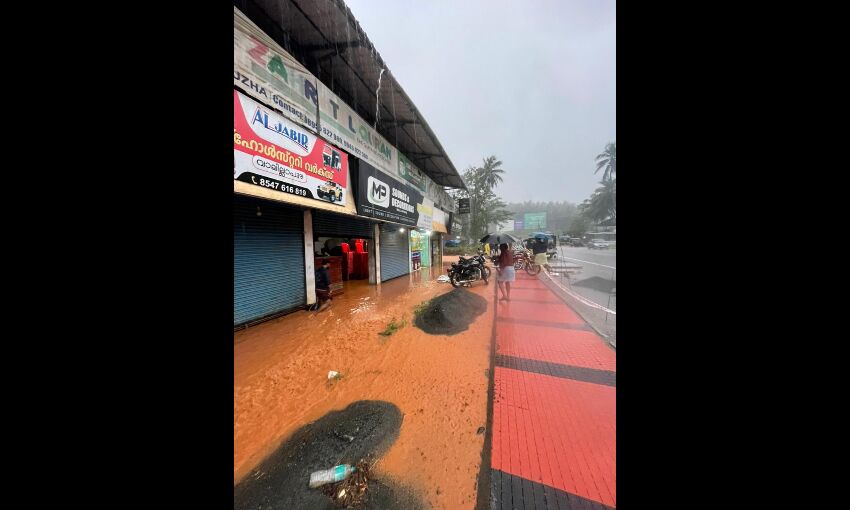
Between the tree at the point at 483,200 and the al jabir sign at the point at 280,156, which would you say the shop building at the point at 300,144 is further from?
the tree at the point at 483,200

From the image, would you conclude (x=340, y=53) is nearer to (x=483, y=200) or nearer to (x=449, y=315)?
(x=449, y=315)

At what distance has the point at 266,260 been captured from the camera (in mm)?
5891

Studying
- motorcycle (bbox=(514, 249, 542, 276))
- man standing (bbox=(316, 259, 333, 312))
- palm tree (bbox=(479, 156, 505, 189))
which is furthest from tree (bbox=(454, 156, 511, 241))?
man standing (bbox=(316, 259, 333, 312))

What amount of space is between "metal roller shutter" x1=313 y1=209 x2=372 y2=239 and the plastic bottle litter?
249 inches

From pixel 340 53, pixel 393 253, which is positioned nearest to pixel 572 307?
pixel 393 253

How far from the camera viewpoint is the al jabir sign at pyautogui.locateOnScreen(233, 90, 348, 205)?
430 centimetres

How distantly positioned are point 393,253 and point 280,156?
6.84m

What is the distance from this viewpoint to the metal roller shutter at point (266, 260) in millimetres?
5383

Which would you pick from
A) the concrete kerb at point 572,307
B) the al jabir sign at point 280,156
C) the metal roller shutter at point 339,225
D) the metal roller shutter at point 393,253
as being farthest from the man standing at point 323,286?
the concrete kerb at point 572,307
